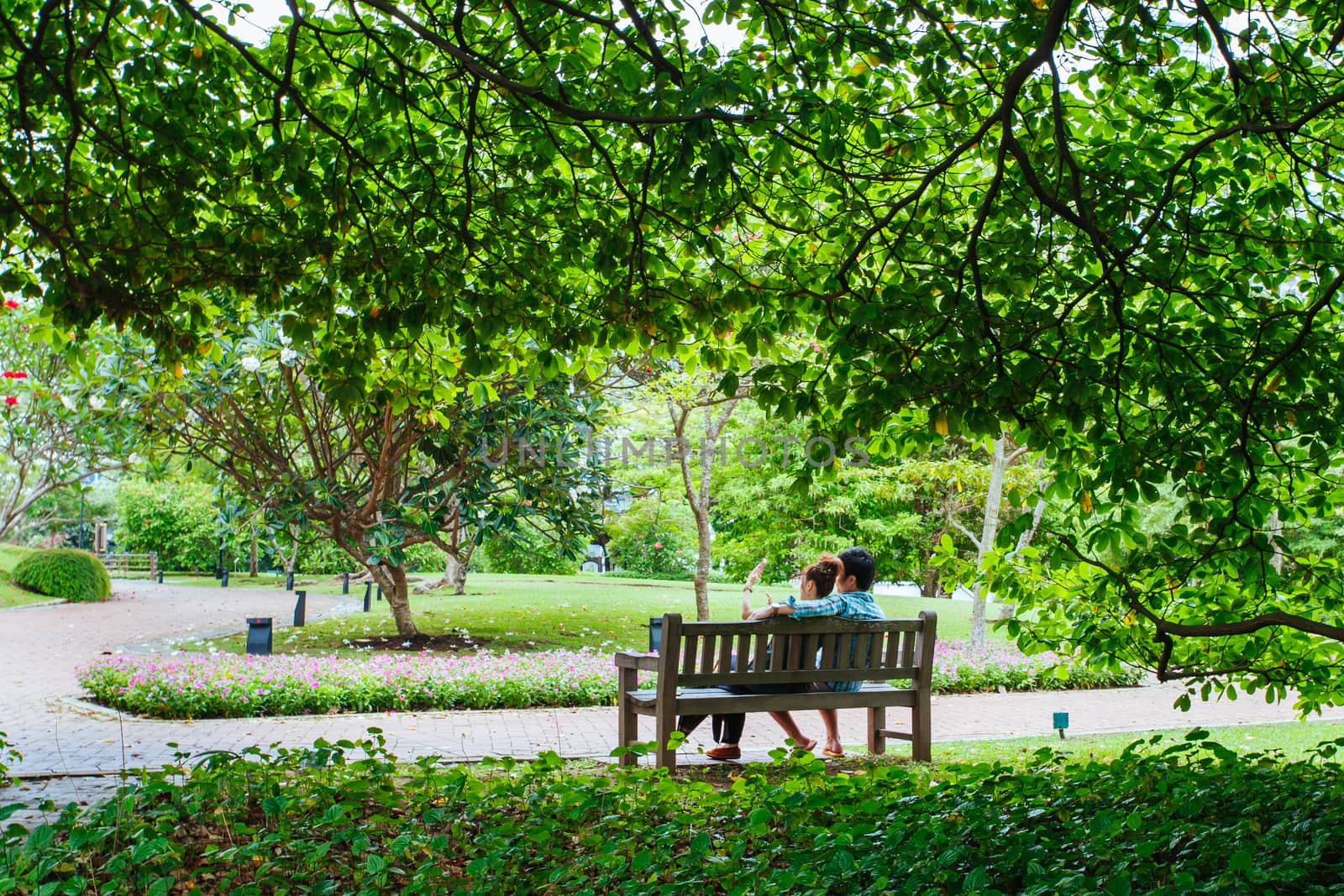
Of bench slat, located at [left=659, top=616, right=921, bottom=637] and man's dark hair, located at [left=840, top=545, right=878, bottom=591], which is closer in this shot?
bench slat, located at [left=659, top=616, right=921, bottom=637]

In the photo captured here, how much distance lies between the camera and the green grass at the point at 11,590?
23328 mm

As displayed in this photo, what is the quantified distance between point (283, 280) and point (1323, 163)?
4949 millimetres

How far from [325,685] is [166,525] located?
33652mm

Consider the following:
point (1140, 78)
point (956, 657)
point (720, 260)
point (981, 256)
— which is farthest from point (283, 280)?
point (956, 657)

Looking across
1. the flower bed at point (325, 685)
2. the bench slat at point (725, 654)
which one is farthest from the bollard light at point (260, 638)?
the bench slat at point (725, 654)

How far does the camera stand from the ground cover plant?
333cm

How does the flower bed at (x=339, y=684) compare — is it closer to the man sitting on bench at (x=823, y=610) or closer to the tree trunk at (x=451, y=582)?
the man sitting on bench at (x=823, y=610)

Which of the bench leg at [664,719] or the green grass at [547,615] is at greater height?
the bench leg at [664,719]

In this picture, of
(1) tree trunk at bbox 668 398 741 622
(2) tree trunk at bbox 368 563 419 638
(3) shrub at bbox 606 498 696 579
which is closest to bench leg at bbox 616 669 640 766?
(2) tree trunk at bbox 368 563 419 638

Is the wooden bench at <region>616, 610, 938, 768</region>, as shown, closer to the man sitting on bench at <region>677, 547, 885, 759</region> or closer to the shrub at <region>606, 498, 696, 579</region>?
the man sitting on bench at <region>677, 547, 885, 759</region>

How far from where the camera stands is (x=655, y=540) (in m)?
31.5

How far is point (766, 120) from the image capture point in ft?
12.9

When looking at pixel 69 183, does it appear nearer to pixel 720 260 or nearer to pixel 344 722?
pixel 720 260

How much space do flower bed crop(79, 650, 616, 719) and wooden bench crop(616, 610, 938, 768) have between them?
295 centimetres
